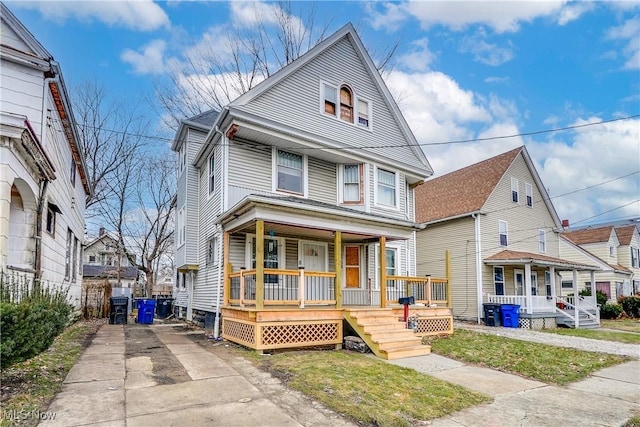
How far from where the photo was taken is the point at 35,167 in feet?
24.7

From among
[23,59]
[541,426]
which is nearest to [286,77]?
[23,59]

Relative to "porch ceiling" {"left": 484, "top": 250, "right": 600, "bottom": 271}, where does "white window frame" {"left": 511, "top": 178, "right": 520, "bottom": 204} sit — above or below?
above

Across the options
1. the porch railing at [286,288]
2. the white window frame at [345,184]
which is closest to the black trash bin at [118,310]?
the porch railing at [286,288]

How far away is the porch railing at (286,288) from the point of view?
400 inches

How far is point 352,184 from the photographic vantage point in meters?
14.4

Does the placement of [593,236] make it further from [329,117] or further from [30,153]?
[30,153]

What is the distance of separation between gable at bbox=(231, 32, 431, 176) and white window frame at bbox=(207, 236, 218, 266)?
13.8ft

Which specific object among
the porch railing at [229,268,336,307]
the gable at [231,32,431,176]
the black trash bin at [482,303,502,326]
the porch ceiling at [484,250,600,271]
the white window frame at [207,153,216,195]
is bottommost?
the black trash bin at [482,303,502,326]

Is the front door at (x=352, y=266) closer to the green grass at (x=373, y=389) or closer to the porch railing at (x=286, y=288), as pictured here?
the porch railing at (x=286, y=288)

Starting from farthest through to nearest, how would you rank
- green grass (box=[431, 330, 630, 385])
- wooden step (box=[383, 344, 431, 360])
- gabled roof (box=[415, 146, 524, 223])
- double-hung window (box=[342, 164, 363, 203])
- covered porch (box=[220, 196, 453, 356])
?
gabled roof (box=[415, 146, 524, 223]), double-hung window (box=[342, 164, 363, 203]), covered porch (box=[220, 196, 453, 356]), wooden step (box=[383, 344, 431, 360]), green grass (box=[431, 330, 630, 385])

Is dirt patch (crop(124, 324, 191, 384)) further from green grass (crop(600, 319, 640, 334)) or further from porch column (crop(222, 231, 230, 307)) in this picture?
green grass (crop(600, 319, 640, 334))

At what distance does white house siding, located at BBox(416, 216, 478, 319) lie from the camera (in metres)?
20.0

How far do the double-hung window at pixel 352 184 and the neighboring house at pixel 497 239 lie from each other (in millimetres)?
8073

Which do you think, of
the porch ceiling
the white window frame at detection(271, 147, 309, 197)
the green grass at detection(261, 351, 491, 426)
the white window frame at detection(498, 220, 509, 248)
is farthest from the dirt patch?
the white window frame at detection(498, 220, 509, 248)
